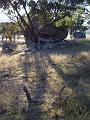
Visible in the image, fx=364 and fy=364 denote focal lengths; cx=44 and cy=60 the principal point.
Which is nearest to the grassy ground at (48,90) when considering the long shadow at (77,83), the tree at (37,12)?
the long shadow at (77,83)

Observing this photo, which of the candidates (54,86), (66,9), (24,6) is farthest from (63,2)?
(54,86)

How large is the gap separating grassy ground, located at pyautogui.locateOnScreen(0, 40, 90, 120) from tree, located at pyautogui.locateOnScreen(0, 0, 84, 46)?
1522 centimetres

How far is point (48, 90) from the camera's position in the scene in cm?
1405

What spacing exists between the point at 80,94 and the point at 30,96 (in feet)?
5.67

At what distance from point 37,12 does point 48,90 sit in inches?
954

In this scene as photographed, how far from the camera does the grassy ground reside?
34.2 feet

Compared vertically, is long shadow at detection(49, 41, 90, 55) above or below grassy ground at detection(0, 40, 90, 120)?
below

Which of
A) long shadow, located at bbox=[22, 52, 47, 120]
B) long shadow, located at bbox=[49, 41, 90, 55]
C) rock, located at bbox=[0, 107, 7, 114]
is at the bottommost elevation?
long shadow, located at bbox=[49, 41, 90, 55]

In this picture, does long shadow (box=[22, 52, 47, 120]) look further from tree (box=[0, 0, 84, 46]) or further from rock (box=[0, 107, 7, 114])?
tree (box=[0, 0, 84, 46])

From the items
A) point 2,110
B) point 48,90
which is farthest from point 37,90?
point 2,110

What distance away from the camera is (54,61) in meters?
23.4

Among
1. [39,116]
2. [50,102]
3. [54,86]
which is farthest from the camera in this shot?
[54,86]

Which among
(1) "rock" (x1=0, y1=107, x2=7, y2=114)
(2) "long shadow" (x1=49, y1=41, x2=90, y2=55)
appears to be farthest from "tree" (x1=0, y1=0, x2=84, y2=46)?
(1) "rock" (x1=0, y1=107, x2=7, y2=114)

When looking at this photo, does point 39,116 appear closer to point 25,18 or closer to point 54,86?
point 54,86
